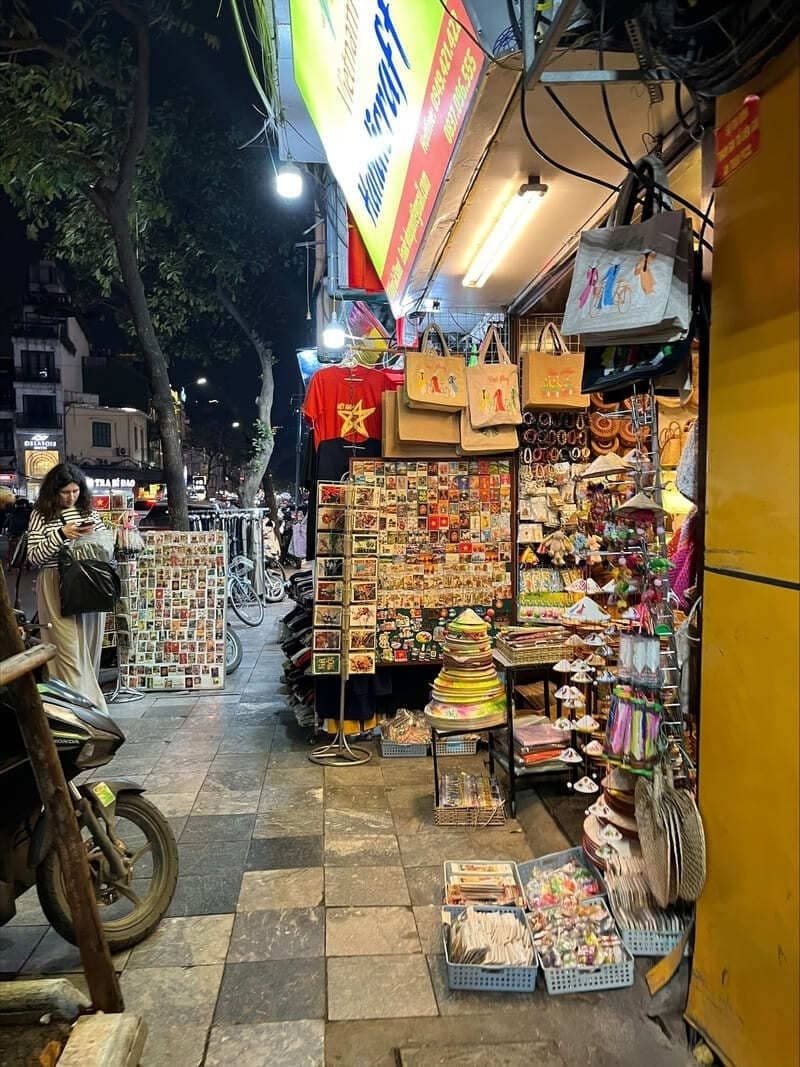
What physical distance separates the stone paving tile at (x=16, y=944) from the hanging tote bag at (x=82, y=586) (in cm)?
265

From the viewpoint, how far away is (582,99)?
2.70m

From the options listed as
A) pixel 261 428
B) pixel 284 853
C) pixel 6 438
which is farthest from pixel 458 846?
pixel 6 438

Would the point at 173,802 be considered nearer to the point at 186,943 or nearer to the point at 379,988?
the point at 186,943

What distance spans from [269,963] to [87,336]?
52.8 meters

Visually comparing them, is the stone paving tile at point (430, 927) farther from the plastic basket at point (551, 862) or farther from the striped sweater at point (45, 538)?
the striped sweater at point (45, 538)

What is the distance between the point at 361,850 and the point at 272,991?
1148mm

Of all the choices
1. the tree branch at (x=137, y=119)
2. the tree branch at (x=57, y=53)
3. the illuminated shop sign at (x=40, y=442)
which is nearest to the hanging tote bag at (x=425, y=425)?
the tree branch at (x=137, y=119)

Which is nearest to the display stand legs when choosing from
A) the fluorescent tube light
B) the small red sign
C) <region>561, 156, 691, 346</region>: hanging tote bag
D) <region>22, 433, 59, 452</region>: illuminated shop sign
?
the fluorescent tube light

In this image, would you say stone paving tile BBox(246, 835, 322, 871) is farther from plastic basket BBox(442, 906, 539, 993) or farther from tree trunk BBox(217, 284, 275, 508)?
tree trunk BBox(217, 284, 275, 508)

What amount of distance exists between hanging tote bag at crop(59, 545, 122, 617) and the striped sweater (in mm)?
68

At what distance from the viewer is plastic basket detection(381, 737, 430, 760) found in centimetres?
515

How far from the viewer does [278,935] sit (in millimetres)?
3010

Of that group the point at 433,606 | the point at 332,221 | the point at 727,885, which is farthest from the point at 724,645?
the point at 332,221

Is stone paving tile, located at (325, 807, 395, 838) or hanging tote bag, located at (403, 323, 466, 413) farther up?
hanging tote bag, located at (403, 323, 466, 413)
